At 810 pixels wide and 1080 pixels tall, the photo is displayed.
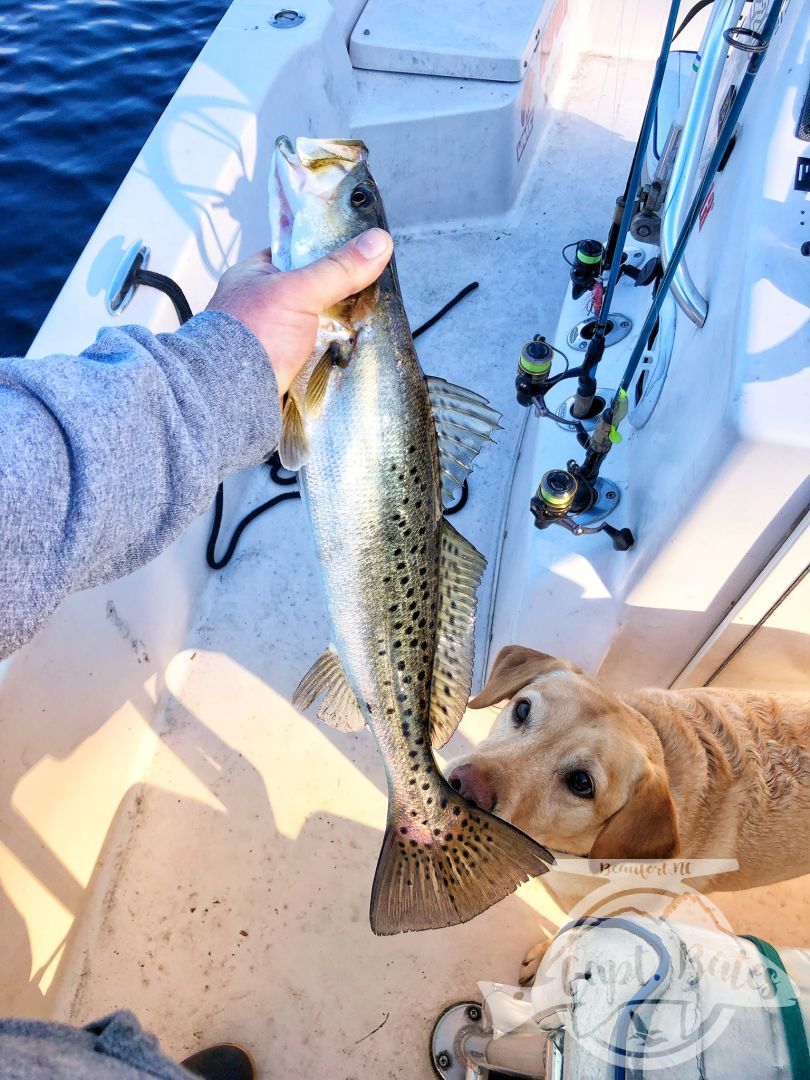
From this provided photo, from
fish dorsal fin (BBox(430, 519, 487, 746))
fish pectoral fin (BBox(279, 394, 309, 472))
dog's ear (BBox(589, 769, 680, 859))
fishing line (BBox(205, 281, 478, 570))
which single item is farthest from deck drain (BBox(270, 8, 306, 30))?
dog's ear (BBox(589, 769, 680, 859))

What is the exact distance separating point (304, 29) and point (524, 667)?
3714 millimetres

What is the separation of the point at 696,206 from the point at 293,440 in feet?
Answer: 3.72

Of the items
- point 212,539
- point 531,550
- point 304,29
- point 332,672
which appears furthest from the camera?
point 304,29

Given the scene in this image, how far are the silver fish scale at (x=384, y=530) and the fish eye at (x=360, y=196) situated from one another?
0.82 ft

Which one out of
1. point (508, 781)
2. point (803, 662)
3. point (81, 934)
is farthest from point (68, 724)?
point (803, 662)

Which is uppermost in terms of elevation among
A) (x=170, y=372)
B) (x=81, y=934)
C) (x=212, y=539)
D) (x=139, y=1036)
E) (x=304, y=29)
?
(x=304, y=29)

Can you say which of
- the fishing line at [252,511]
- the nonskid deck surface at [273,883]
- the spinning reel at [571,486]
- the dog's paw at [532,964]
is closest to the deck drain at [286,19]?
the fishing line at [252,511]

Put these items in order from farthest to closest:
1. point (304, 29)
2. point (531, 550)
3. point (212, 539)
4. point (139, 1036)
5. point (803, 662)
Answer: point (304, 29), point (212, 539), point (531, 550), point (803, 662), point (139, 1036)

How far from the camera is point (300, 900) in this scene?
2.63 m

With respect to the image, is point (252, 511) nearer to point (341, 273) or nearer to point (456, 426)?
point (456, 426)

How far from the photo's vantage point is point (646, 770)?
186cm

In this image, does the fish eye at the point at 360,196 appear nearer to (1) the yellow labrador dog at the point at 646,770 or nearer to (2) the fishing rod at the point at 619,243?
(2) the fishing rod at the point at 619,243

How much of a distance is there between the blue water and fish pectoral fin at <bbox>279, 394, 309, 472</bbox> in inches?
190

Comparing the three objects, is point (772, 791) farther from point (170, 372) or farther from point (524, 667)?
point (170, 372)
